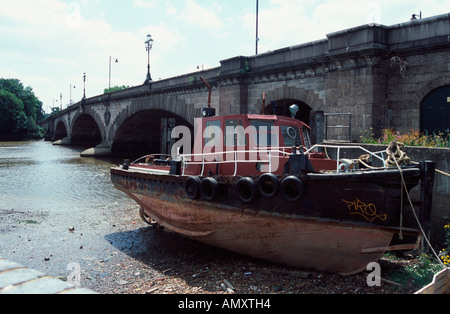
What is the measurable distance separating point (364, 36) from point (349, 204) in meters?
8.36

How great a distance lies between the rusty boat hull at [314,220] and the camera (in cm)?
657

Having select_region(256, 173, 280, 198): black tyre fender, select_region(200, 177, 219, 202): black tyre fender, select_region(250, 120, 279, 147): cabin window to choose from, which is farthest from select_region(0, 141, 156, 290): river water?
select_region(250, 120, 279, 147): cabin window

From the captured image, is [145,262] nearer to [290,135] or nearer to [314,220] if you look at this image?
[314,220]

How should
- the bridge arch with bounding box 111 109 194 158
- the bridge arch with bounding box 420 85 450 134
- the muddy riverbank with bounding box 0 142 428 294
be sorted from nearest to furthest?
1. the muddy riverbank with bounding box 0 142 428 294
2. the bridge arch with bounding box 420 85 450 134
3. the bridge arch with bounding box 111 109 194 158

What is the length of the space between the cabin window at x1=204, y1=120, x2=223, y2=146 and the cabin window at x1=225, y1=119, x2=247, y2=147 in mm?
223

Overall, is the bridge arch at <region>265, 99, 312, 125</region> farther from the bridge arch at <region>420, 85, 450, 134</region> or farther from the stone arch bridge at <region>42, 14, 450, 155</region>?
the bridge arch at <region>420, 85, 450, 134</region>

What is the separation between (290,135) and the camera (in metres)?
9.13

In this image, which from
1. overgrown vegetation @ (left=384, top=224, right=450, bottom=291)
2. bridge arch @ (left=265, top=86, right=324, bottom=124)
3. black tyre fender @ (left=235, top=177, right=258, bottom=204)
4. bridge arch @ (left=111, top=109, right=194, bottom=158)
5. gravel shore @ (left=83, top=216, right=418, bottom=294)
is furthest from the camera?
bridge arch @ (left=111, top=109, right=194, bottom=158)

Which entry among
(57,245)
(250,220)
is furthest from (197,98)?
(250,220)

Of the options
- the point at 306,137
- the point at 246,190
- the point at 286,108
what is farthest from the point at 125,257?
the point at 286,108

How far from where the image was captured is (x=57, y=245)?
10430mm

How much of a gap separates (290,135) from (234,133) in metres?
1.38

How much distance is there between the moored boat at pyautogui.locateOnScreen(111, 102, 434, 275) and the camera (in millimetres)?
6609
